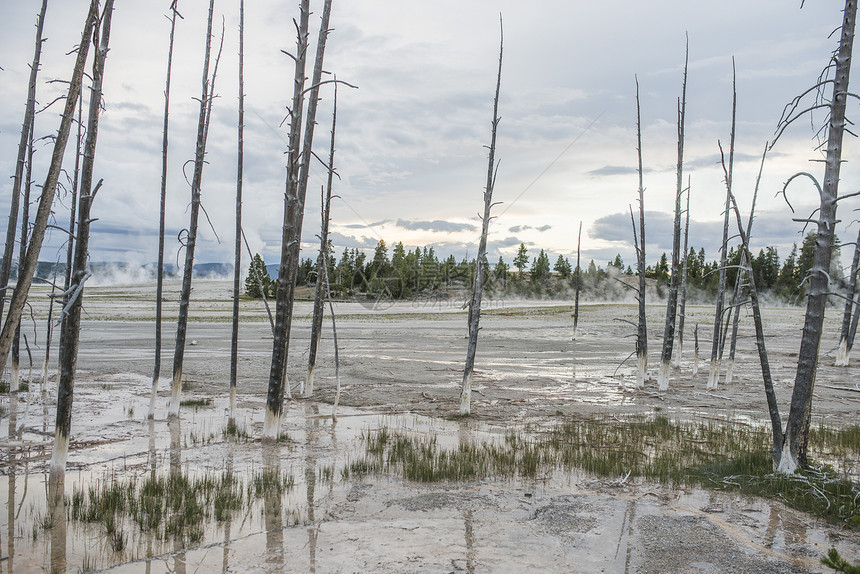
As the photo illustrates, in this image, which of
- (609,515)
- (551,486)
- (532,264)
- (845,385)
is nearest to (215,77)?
(551,486)

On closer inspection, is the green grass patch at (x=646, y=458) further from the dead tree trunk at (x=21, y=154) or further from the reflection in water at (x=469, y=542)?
the dead tree trunk at (x=21, y=154)

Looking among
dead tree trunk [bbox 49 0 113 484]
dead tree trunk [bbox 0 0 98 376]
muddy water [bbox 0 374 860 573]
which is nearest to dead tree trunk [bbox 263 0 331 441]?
muddy water [bbox 0 374 860 573]

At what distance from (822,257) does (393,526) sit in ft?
25.7

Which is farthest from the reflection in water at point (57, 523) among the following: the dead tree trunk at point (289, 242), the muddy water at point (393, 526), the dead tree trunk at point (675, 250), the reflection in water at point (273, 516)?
the dead tree trunk at point (675, 250)

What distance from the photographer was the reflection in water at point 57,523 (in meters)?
6.36

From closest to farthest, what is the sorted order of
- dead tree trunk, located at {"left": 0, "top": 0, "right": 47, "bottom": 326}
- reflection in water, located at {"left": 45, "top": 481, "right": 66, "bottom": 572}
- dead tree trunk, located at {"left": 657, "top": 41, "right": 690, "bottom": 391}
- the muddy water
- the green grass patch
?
reflection in water, located at {"left": 45, "top": 481, "right": 66, "bottom": 572}
the muddy water
the green grass patch
dead tree trunk, located at {"left": 0, "top": 0, "right": 47, "bottom": 326}
dead tree trunk, located at {"left": 657, "top": 41, "right": 690, "bottom": 391}

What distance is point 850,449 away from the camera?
1197 cm

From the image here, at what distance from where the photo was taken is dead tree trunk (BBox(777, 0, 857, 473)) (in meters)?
8.87

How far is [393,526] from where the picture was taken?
762 cm

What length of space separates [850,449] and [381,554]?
35.5 ft

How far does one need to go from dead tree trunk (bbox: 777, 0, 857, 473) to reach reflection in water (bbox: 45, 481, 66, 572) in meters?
10.3

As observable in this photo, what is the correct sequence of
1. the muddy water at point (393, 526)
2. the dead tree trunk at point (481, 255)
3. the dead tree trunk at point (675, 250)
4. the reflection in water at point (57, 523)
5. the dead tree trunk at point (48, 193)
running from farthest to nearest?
1. the dead tree trunk at point (675, 250)
2. the dead tree trunk at point (481, 255)
3. the dead tree trunk at point (48, 193)
4. the muddy water at point (393, 526)
5. the reflection in water at point (57, 523)

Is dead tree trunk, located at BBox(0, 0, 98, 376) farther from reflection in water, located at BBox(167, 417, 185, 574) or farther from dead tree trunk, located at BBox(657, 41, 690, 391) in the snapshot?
dead tree trunk, located at BBox(657, 41, 690, 391)

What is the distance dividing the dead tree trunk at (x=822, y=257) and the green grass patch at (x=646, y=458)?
55cm
